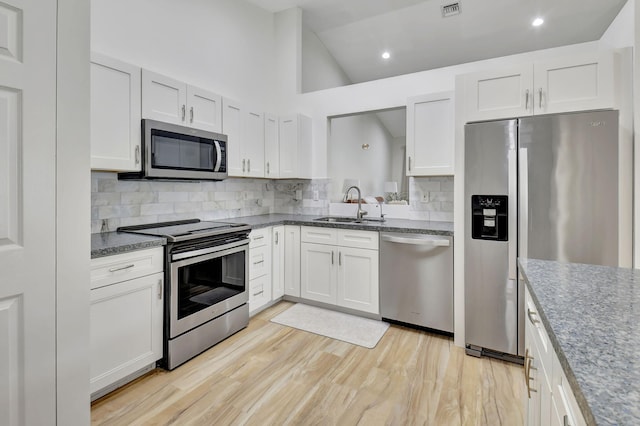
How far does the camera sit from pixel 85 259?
1.42 metres

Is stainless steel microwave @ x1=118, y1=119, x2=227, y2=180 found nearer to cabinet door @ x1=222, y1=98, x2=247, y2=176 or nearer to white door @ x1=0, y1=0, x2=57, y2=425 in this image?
cabinet door @ x1=222, y1=98, x2=247, y2=176

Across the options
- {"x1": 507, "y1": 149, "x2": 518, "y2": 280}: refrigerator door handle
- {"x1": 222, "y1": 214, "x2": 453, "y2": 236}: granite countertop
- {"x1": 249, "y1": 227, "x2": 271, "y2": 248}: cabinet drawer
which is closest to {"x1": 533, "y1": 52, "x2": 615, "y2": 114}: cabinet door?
{"x1": 507, "y1": 149, "x2": 518, "y2": 280}: refrigerator door handle

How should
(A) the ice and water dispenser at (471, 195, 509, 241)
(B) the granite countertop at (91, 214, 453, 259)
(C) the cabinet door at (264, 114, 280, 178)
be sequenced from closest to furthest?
(B) the granite countertop at (91, 214, 453, 259), (A) the ice and water dispenser at (471, 195, 509, 241), (C) the cabinet door at (264, 114, 280, 178)

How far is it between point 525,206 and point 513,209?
0.24ft

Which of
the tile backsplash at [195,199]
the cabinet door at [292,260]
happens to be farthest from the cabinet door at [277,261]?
the tile backsplash at [195,199]

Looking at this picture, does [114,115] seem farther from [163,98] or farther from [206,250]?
[206,250]

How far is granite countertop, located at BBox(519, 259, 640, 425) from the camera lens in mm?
522

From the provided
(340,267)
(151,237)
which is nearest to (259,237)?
(340,267)

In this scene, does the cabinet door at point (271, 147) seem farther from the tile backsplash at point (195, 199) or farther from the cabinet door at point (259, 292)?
the cabinet door at point (259, 292)

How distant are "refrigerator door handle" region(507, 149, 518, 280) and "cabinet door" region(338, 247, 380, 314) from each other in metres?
1.10

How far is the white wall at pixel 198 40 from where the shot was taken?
101 inches

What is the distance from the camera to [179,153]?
2623mm

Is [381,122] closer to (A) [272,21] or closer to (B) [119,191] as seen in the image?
(A) [272,21]

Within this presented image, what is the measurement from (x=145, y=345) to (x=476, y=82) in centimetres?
297
